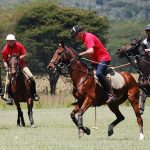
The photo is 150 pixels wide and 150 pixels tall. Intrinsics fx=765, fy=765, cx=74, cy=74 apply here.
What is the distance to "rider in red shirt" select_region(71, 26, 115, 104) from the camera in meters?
19.7

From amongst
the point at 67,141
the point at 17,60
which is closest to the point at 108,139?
the point at 67,141

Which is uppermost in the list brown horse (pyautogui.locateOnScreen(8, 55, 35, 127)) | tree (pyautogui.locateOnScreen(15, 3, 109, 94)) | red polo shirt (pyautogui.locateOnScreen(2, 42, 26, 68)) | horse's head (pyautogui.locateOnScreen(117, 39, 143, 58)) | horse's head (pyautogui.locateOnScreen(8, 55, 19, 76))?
horse's head (pyautogui.locateOnScreen(117, 39, 143, 58))

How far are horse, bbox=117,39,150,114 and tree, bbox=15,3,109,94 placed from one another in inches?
2102

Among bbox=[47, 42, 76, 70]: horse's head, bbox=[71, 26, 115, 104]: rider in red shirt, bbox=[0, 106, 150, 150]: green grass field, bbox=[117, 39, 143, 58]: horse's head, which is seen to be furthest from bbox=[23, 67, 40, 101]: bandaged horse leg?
bbox=[47, 42, 76, 70]: horse's head

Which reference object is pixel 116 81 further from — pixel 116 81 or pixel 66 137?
pixel 66 137

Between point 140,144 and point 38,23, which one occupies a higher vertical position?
point 140,144

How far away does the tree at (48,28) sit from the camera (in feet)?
261

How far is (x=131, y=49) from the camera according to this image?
21891 mm

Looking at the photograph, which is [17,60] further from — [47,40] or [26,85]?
[47,40]

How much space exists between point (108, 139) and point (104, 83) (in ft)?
5.23

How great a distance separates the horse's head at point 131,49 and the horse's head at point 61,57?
206 centimetres

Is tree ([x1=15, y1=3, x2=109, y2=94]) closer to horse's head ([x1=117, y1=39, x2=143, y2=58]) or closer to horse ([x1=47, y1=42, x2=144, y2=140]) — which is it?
horse's head ([x1=117, y1=39, x2=143, y2=58])

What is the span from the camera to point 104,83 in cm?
2014

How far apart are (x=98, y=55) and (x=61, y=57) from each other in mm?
1070
